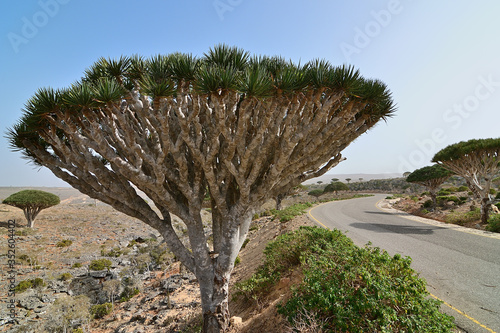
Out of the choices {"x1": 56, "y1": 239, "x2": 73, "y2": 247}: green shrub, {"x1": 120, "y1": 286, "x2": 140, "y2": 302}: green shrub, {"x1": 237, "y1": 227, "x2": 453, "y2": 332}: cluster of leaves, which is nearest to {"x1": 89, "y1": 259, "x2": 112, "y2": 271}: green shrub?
{"x1": 120, "y1": 286, "x2": 140, "y2": 302}: green shrub

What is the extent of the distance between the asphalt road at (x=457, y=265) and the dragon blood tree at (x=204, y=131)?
13.3 feet

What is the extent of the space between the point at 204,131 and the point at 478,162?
732 inches

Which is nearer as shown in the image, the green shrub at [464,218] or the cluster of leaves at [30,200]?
the green shrub at [464,218]

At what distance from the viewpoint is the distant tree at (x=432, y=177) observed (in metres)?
23.2

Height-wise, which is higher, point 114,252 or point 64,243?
point 64,243

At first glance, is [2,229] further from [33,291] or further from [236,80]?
[236,80]

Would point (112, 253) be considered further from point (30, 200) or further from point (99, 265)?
point (30, 200)

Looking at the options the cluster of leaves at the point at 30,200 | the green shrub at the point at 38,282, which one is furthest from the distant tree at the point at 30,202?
the green shrub at the point at 38,282

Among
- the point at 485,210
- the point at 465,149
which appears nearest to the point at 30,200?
the point at 485,210

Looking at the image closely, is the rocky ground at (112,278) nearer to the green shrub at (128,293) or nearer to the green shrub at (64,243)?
the green shrub at (64,243)

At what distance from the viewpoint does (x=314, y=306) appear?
12.1 feet

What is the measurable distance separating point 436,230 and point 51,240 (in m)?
29.4

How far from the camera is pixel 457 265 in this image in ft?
22.8

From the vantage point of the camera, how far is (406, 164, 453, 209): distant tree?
2322 centimetres
